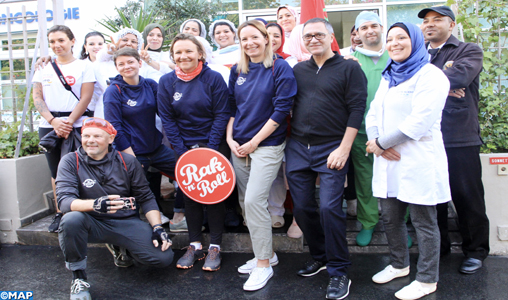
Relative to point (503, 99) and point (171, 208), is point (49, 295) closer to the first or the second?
point (171, 208)

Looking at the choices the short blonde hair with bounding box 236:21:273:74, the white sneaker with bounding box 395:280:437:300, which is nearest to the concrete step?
the white sneaker with bounding box 395:280:437:300

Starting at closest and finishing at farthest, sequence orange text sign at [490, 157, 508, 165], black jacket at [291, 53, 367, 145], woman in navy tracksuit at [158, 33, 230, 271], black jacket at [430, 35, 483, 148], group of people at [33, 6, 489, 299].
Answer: group of people at [33, 6, 489, 299] < black jacket at [291, 53, 367, 145] < black jacket at [430, 35, 483, 148] < woman in navy tracksuit at [158, 33, 230, 271] < orange text sign at [490, 157, 508, 165]

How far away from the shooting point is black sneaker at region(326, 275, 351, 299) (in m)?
2.79

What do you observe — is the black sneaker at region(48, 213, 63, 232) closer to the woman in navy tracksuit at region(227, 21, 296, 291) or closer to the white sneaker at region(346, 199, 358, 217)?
the woman in navy tracksuit at region(227, 21, 296, 291)

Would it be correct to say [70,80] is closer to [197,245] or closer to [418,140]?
[197,245]

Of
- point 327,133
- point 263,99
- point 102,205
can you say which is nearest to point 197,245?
point 102,205

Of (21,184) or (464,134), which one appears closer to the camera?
(464,134)

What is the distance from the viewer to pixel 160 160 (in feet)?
12.3

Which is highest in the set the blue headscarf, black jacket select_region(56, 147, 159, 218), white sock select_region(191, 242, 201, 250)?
the blue headscarf

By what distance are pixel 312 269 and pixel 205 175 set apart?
1.21 m

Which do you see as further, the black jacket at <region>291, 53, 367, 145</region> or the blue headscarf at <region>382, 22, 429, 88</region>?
the black jacket at <region>291, 53, 367, 145</region>

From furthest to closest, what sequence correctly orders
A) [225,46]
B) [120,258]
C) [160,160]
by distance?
[225,46] < [160,160] < [120,258]

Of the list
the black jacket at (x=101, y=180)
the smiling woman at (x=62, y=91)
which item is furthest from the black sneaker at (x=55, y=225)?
the black jacket at (x=101, y=180)

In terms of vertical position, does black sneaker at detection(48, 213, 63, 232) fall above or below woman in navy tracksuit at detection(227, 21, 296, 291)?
below
